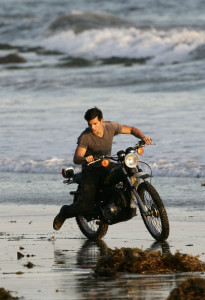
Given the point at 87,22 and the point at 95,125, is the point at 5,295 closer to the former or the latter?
the point at 95,125

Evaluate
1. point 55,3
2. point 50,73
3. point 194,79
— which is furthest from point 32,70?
point 55,3

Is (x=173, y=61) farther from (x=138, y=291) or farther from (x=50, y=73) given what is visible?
(x=138, y=291)

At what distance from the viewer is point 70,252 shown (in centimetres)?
858

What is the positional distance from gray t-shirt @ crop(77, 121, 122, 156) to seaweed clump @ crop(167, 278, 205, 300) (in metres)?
3.64

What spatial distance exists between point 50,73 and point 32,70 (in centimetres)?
167

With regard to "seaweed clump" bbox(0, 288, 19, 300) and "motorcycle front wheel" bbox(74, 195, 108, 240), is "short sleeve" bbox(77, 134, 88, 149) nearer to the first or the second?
"motorcycle front wheel" bbox(74, 195, 108, 240)

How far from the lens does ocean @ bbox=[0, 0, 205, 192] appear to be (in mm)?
16781

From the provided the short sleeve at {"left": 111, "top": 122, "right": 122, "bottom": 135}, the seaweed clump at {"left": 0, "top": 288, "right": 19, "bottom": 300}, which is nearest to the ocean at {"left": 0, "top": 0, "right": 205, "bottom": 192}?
the short sleeve at {"left": 111, "top": 122, "right": 122, "bottom": 135}

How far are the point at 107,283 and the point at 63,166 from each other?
892cm

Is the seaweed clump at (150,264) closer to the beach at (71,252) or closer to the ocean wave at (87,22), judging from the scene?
the beach at (71,252)

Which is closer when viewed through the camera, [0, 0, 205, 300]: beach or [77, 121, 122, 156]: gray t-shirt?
[0, 0, 205, 300]: beach

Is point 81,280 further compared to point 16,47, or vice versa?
point 16,47

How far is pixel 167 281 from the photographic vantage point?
6773mm

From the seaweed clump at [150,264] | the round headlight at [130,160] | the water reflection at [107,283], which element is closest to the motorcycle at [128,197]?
the round headlight at [130,160]
